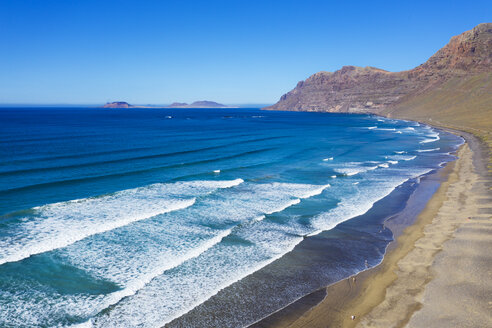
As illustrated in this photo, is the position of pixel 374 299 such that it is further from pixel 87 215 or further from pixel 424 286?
pixel 87 215

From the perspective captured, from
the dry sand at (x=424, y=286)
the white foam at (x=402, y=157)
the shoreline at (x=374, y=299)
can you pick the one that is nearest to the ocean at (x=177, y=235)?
the shoreline at (x=374, y=299)

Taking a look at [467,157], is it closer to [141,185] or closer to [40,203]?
[141,185]

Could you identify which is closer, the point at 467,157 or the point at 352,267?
the point at 352,267

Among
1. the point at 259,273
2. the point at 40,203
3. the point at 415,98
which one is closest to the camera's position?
the point at 259,273

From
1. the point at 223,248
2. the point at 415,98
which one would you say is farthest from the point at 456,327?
the point at 415,98

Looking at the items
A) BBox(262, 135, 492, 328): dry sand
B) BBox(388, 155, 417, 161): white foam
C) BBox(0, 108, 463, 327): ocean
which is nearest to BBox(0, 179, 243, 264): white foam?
BBox(0, 108, 463, 327): ocean

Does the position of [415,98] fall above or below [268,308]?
above
